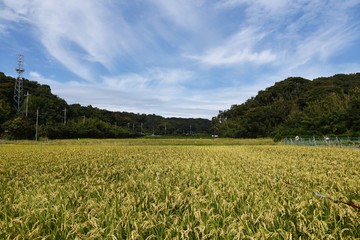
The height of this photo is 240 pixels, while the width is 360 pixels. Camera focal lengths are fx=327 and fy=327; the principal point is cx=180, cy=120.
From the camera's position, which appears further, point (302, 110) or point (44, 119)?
point (302, 110)

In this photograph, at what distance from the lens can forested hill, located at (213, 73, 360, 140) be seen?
63.9m

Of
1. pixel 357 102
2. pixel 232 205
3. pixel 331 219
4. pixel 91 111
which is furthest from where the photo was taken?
pixel 91 111

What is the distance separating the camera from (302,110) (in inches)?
4281

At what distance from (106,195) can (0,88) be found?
11685 centimetres

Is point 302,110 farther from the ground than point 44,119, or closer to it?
farther from the ground

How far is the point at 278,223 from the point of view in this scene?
14.7 feet

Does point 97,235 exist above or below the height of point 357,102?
below

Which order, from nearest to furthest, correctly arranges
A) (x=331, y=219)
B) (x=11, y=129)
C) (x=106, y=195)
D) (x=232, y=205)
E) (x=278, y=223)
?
(x=278, y=223)
(x=331, y=219)
(x=232, y=205)
(x=106, y=195)
(x=11, y=129)

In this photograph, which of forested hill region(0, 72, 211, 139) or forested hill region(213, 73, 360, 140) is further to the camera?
forested hill region(0, 72, 211, 139)

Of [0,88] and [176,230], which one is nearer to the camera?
[176,230]

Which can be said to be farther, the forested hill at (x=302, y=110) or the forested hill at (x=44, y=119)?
the forested hill at (x=44, y=119)

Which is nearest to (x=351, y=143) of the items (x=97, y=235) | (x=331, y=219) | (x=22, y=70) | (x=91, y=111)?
(x=331, y=219)

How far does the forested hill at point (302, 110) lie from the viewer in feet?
210

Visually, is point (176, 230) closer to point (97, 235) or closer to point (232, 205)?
point (97, 235)
